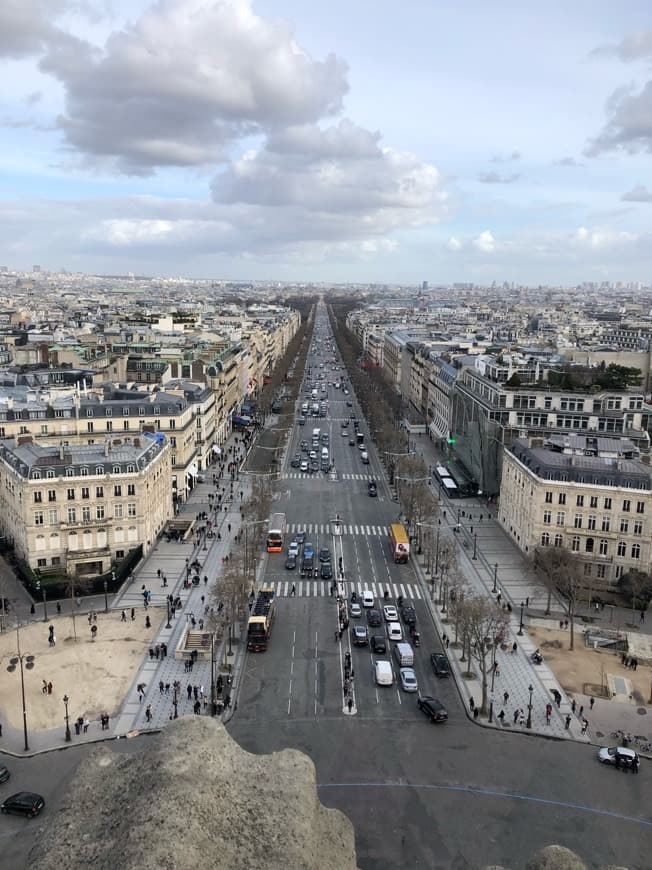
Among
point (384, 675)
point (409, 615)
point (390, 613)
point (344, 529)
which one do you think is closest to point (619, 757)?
point (384, 675)

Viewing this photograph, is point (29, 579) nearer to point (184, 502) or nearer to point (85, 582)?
point (85, 582)

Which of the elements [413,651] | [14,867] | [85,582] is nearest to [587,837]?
[413,651]

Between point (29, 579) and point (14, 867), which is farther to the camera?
point (29, 579)

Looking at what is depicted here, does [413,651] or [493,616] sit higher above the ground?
[493,616]

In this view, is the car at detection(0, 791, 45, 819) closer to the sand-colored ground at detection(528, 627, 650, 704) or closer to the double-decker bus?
the sand-colored ground at detection(528, 627, 650, 704)

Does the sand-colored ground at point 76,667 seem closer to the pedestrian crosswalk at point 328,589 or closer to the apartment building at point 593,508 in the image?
the pedestrian crosswalk at point 328,589

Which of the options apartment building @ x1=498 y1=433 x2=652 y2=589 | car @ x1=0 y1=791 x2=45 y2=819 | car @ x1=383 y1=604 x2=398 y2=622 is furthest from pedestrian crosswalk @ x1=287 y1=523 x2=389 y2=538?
car @ x1=0 y1=791 x2=45 y2=819
